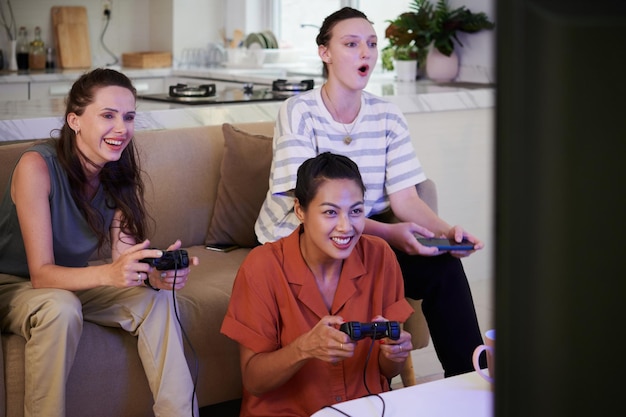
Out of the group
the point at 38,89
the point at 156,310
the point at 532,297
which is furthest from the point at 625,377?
the point at 38,89

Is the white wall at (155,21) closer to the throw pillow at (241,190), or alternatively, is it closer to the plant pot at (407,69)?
the plant pot at (407,69)

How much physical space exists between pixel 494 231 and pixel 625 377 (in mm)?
42

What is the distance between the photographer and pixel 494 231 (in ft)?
0.66

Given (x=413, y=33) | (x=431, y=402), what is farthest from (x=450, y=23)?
(x=431, y=402)

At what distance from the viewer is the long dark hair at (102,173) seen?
212 centimetres

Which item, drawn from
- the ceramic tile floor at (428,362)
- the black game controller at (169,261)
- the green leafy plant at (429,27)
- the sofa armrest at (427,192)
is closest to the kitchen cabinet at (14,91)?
the green leafy plant at (429,27)

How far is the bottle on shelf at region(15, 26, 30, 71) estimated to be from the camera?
5.55 metres

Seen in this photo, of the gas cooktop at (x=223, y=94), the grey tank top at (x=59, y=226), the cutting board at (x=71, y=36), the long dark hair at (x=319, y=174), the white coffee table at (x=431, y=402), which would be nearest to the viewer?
the white coffee table at (x=431, y=402)

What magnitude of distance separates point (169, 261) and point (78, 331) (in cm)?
26

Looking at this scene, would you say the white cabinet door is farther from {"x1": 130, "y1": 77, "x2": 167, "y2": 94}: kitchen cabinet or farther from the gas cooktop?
the gas cooktop

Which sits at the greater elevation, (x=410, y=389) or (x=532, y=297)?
(x=532, y=297)

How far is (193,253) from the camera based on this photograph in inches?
109

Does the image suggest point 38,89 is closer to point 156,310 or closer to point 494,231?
point 156,310

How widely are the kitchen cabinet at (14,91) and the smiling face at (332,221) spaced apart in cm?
369
